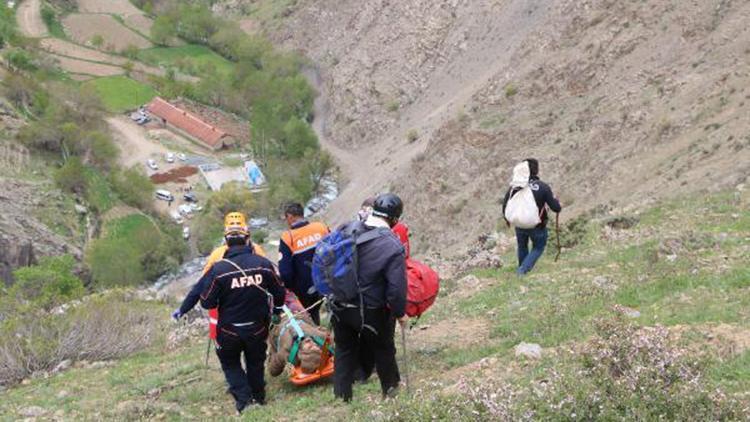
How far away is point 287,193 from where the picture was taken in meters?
50.3

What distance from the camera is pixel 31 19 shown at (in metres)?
91.6

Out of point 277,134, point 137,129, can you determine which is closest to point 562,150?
point 277,134

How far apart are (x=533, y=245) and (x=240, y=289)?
5780 mm

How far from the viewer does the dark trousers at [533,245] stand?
1120cm

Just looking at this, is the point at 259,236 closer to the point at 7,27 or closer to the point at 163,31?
the point at 7,27

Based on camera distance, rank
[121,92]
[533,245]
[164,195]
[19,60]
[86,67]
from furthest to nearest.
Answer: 1. [86,67]
2. [121,92]
3. [19,60]
4. [164,195]
5. [533,245]

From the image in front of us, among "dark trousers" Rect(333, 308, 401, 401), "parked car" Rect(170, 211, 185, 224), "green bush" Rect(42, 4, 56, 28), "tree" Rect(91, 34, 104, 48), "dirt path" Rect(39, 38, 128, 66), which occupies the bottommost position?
"parked car" Rect(170, 211, 185, 224)

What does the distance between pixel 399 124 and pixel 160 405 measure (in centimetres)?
4556

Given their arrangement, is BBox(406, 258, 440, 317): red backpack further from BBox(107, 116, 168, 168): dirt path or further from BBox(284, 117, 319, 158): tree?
BBox(107, 116, 168, 168): dirt path

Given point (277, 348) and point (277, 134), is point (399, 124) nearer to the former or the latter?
point (277, 134)

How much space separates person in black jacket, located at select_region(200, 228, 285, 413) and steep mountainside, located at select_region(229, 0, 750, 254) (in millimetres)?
11083

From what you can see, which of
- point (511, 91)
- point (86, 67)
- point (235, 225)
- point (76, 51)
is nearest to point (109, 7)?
point (76, 51)

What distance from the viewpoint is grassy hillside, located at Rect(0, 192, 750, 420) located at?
14.9 feet

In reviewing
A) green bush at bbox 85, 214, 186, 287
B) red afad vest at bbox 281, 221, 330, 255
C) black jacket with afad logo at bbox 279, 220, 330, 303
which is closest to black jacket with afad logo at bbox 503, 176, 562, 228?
black jacket with afad logo at bbox 279, 220, 330, 303
